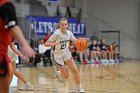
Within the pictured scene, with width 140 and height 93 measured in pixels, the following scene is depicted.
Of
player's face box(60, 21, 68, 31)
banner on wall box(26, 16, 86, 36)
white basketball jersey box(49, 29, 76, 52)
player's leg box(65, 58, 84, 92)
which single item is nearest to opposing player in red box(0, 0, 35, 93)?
player's leg box(65, 58, 84, 92)

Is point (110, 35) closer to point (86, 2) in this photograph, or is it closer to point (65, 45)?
point (86, 2)

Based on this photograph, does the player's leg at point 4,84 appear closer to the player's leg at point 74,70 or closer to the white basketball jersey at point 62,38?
the player's leg at point 74,70

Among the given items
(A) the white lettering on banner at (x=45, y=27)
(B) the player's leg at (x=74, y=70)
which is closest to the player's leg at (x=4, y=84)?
(B) the player's leg at (x=74, y=70)

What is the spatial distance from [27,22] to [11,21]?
19.0 m

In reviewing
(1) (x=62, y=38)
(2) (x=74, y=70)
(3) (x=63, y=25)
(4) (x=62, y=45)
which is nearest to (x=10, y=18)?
(2) (x=74, y=70)

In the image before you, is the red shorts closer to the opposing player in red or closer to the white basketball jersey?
the opposing player in red

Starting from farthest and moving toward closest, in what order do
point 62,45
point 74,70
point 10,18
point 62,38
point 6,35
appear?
point 62,45, point 62,38, point 74,70, point 6,35, point 10,18

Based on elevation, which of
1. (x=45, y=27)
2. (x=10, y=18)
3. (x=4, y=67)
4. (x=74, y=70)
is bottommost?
(x=74, y=70)

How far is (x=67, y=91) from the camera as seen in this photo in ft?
31.3

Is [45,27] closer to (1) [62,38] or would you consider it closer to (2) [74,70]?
(1) [62,38]

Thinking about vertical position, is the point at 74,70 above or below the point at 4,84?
below

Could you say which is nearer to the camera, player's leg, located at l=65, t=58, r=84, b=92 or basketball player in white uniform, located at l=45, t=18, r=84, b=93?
player's leg, located at l=65, t=58, r=84, b=92

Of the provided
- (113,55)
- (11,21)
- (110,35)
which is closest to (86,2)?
(110,35)

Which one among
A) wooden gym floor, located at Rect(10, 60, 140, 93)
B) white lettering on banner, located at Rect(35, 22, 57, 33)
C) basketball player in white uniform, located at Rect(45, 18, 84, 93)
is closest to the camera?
basketball player in white uniform, located at Rect(45, 18, 84, 93)
